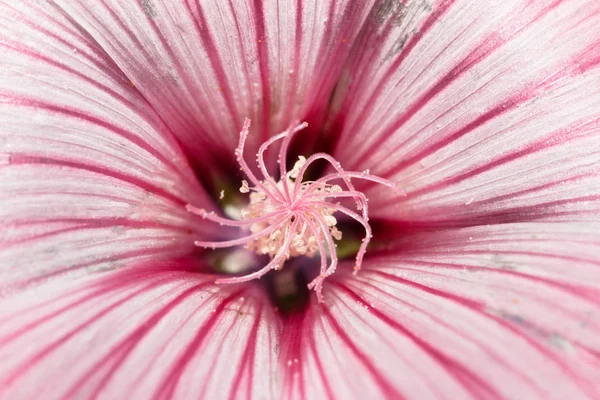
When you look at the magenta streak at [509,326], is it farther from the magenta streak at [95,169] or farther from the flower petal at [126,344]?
the magenta streak at [95,169]

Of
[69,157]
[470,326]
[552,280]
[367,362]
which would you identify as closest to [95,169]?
[69,157]

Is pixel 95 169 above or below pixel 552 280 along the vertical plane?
above

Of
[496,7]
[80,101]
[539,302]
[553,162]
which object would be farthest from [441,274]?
[80,101]

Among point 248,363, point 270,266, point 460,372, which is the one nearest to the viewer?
point 460,372

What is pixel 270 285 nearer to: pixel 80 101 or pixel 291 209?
pixel 291 209

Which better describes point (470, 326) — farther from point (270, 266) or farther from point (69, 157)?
point (69, 157)

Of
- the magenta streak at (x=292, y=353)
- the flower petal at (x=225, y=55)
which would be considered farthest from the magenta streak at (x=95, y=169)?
the magenta streak at (x=292, y=353)

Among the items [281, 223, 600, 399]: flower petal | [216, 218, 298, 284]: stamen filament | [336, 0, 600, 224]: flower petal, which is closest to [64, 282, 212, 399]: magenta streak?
[216, 218, 298, 284]: stamen filament
